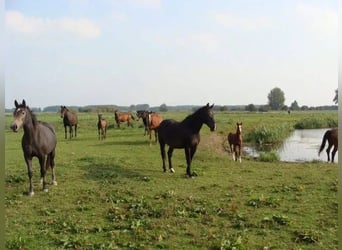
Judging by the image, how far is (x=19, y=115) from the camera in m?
6.46

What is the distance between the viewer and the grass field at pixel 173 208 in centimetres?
495

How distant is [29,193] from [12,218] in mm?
1255

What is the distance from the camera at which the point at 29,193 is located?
709 cm

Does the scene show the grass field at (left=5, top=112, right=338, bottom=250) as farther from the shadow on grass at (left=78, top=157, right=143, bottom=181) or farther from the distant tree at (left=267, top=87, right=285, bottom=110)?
the distant tree at (left=267, top=87, right=285, bottom=110)

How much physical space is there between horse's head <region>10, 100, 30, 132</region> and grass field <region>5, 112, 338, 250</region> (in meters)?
1.52

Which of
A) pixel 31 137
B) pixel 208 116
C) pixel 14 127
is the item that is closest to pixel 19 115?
pixel 14 127

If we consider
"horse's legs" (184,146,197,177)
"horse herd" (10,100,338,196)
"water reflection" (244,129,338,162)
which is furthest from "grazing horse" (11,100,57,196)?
"water reflection" (244,129,338,162)

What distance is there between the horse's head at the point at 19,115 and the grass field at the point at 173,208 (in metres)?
1.52

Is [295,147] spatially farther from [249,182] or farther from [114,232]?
[114,232]

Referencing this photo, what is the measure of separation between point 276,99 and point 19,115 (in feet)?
136

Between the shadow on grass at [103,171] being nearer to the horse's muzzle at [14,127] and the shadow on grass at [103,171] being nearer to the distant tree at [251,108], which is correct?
the horse's muzzle at [14,127]

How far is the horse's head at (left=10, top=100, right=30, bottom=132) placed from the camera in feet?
20.6

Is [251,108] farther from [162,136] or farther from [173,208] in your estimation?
[173,208]

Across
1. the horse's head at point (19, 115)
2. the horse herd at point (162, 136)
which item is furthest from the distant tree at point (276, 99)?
the horse's head at point (19, 115)
